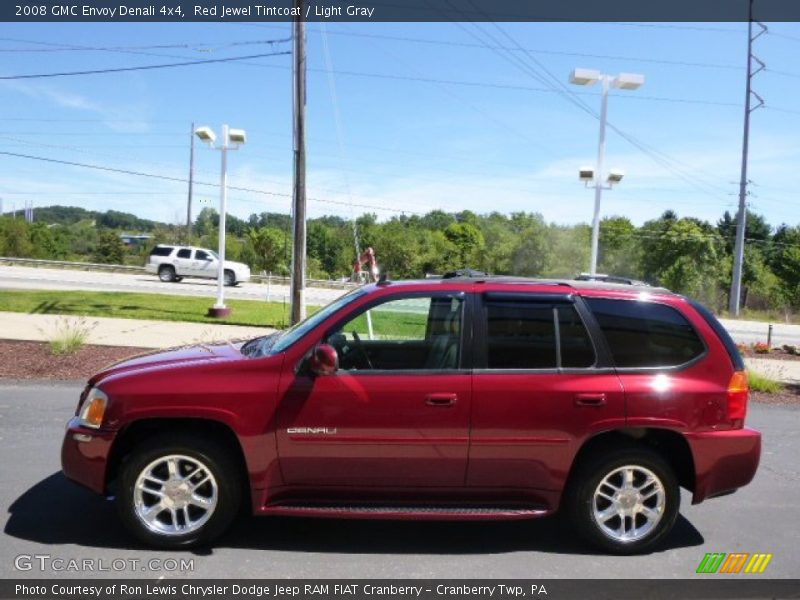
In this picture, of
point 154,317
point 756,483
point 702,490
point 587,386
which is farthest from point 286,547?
point 154,317

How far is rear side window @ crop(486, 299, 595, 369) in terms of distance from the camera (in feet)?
13.8

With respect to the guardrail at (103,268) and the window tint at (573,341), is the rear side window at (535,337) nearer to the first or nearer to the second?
the window tint at (573,341)

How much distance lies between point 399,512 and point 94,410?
1.95 meters

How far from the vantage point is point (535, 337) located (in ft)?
14.0

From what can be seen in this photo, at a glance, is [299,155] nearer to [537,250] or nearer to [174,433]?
[174,433]

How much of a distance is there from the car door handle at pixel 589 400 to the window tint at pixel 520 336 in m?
0.26

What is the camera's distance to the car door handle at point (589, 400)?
4090mm

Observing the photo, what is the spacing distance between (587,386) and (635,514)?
0.88 m

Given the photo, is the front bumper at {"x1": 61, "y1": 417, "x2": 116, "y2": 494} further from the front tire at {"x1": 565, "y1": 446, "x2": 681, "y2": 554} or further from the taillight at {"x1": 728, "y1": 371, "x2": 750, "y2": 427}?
the taillight at {"x1": 728, "y1": 371, "x2": 750, "y2": 427}

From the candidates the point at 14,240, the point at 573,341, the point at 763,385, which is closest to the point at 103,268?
the point at 14,240

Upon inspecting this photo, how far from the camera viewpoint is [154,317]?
1661cm

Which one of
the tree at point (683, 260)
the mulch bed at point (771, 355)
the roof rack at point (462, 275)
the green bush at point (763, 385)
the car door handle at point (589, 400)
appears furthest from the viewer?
the tree at point (683, 260)

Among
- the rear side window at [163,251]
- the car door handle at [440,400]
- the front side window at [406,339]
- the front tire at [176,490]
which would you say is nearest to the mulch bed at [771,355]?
the front side window at [406,339]

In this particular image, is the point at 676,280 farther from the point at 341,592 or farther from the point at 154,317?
the point at 341,592
